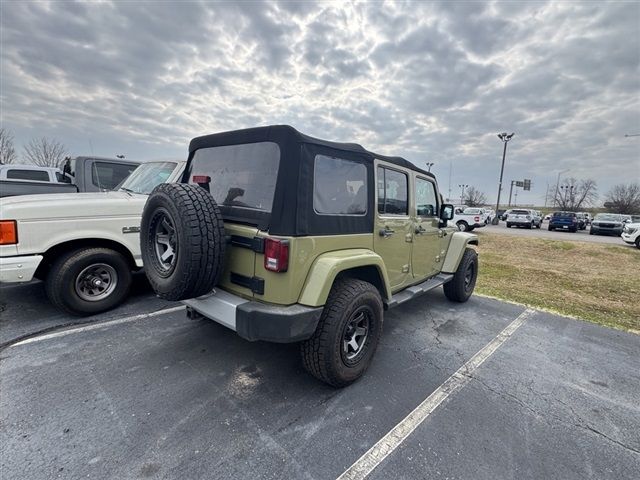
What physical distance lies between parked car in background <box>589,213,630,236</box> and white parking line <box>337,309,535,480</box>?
2760 cm

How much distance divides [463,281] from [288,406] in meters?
3.62

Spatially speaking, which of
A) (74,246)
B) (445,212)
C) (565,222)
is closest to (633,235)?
(565,222)

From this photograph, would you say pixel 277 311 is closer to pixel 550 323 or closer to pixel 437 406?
pixel 437 406

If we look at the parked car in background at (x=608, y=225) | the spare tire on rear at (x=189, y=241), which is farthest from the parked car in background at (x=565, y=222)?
the spare tire on rear at (x=189, y=241)

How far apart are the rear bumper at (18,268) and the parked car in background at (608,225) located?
104ft

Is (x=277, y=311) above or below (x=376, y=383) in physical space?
above

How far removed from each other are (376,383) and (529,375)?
1574 mm

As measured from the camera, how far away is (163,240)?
2.78 metres

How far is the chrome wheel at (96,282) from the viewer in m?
3.80

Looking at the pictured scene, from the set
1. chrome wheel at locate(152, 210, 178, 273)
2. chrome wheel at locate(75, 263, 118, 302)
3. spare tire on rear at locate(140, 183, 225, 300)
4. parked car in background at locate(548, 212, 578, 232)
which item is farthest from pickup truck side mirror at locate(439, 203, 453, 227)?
parked car in background at locate(548, 212, 578, 232)

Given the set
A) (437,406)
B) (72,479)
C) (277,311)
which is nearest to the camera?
(72,479)

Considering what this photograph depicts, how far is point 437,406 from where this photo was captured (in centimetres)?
254

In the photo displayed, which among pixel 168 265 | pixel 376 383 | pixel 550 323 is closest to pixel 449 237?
pixel 550 323

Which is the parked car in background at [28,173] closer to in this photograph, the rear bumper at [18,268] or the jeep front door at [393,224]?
the rear bumper at [18,268]
